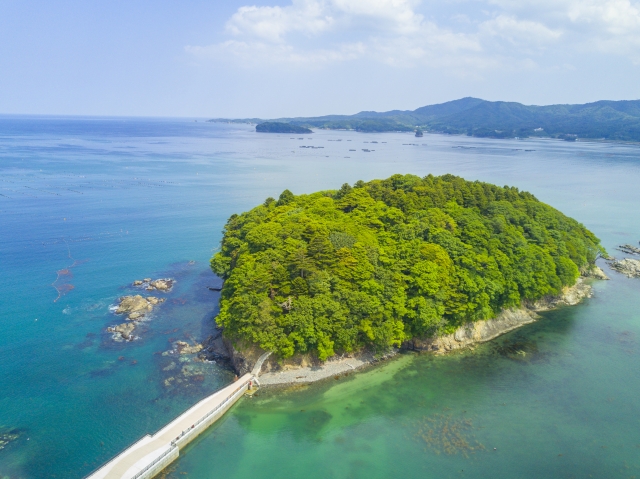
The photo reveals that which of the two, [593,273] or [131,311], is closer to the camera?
[131,311]

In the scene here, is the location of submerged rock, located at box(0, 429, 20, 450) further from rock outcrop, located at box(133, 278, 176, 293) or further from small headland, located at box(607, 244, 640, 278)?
small headland, located at box(607, 244, 640, 278)

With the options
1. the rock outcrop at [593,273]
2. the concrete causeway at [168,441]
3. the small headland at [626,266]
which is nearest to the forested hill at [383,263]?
the rock outcrop at [593,273]

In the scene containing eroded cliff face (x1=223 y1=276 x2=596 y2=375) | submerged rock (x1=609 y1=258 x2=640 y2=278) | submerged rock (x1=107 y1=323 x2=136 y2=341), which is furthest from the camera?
submerged rock (x1=609 y1=258 x2=640 y2=278)

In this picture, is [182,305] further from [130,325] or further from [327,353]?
[327,353]

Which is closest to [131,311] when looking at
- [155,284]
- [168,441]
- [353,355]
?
[155,284]

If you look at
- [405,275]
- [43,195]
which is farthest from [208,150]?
[405,275]

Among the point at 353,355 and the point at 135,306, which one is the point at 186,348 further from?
the point at 353,355

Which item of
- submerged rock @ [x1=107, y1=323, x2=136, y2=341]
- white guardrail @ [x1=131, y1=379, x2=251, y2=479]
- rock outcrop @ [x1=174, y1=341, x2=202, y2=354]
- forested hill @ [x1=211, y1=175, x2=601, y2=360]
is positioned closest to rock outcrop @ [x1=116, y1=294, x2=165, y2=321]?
submerged rock @ [x1=107, y1=323, x2=136, y2=341]
